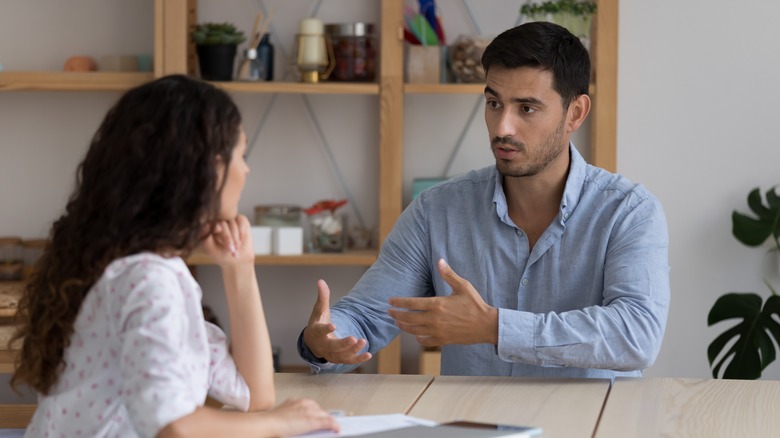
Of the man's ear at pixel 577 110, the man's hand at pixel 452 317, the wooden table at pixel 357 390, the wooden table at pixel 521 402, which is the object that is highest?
the man's ear at pixel 577 110

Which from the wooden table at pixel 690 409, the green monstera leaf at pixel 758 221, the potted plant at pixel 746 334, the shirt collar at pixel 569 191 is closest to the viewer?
the wooden table at pixel 690 409

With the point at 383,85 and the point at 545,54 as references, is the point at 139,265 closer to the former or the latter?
the point at 545,54

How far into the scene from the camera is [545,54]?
84.0 inches

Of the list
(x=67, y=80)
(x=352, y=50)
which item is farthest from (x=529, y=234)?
(x=67, y=80)

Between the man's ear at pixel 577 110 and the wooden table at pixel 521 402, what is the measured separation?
67cm

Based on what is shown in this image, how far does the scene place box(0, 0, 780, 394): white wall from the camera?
3.33m

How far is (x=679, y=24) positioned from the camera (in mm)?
3340

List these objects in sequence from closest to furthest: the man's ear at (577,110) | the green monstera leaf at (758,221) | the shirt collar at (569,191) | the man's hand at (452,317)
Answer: the man's hand at (452,317) → the shirt collar at (569,191) → the man's ear at (577,110) → the green monstera leaf at (758,221)

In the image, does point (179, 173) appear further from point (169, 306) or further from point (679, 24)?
point (679, 24)

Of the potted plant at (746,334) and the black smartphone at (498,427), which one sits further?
the potted plant at (746,334)

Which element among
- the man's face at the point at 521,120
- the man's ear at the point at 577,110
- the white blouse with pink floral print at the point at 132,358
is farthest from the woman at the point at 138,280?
the man's ear at the point at 577,110

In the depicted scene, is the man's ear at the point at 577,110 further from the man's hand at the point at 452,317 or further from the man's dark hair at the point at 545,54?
the man's hand at the point at 452,317

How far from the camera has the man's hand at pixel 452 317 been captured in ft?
5.66

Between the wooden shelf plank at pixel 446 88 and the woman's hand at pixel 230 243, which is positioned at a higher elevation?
the wooden shelf plank at pixel 446 88
